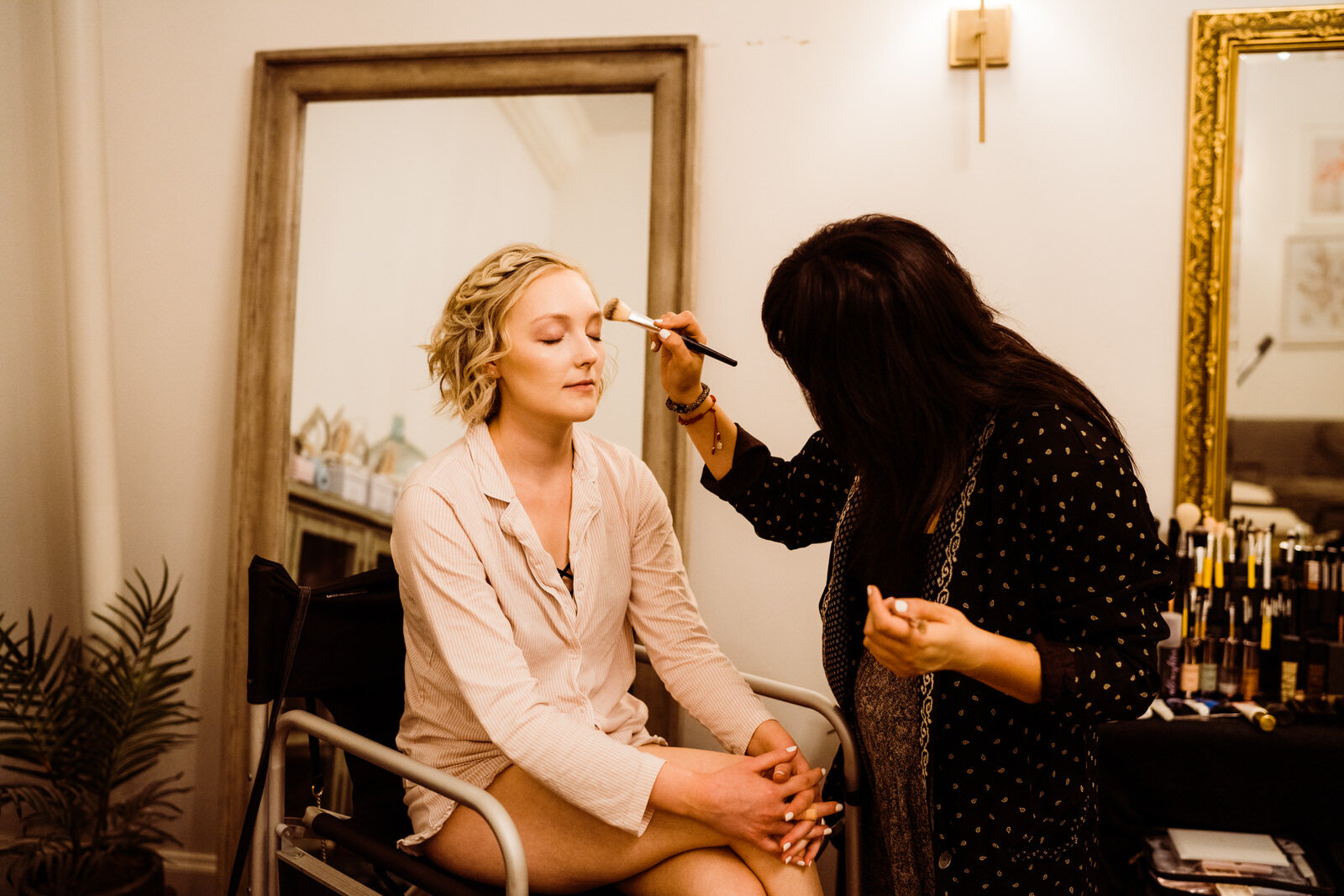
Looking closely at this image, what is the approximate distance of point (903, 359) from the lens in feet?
3.38

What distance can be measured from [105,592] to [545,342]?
1.40 metres

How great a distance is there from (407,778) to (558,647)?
0.26m

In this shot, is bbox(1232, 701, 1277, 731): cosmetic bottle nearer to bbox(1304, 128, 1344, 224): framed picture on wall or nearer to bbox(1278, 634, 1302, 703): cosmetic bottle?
bbox(1278, 634, 1302, 703): cosmetic bottle

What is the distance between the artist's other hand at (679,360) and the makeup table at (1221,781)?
0.93 meters

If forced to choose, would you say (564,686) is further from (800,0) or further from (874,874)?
(800,0)

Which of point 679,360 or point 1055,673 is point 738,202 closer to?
point 679,360

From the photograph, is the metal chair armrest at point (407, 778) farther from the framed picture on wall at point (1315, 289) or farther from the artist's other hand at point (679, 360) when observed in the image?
the framed picture on wall at point (1315, 289)

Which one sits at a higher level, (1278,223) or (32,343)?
(1278,223)

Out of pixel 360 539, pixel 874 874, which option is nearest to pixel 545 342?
pixel 874 874

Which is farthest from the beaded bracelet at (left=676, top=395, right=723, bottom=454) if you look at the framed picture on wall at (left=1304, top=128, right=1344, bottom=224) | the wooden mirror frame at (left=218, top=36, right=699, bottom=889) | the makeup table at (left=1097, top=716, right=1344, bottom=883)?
the framed picture on wall at (left=1304, top=128, right=1344, bottom=224)

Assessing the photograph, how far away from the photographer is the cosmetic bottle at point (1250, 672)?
1.69m

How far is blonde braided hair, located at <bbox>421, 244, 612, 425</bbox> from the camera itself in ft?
4.33

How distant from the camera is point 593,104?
200 cm

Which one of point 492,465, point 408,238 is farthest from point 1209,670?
point 408,238
